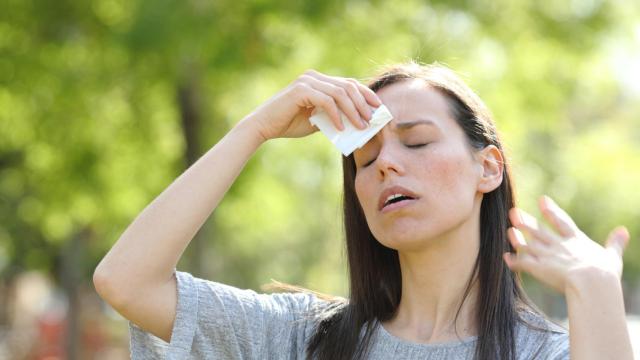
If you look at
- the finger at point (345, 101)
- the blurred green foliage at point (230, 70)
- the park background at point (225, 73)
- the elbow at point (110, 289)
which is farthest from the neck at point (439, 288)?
the blurred green foliage at point (230, 70)

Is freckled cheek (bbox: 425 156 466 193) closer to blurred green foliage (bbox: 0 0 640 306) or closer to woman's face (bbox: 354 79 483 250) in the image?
woman's face (bbox: 354 79 483 250)

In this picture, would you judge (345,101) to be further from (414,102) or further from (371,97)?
(414,102)

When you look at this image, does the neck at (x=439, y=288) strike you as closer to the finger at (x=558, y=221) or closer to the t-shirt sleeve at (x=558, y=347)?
the t-shirt sleeve at (x=558, y=347)

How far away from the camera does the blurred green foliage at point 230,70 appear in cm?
817

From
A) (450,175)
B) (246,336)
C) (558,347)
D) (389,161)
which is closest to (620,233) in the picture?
(558,347)

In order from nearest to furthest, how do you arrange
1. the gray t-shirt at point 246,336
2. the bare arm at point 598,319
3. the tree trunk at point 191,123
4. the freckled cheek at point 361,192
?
the bare arm at point 598,319, the gray t-shirt at point 246,336, the freckled cheek at point 361,192, the tree trunk at point 191,123

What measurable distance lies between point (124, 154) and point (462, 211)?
7.86 m

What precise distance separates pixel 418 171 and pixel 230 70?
17.9ft

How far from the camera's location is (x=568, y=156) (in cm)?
1236

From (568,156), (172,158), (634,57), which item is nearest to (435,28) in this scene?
(634,57)

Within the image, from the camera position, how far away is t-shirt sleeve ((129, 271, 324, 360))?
2666 millimetres

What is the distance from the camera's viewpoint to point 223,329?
2.72 m

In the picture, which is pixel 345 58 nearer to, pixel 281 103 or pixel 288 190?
pixel 288 190

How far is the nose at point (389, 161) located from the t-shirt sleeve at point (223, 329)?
0.50 meters
